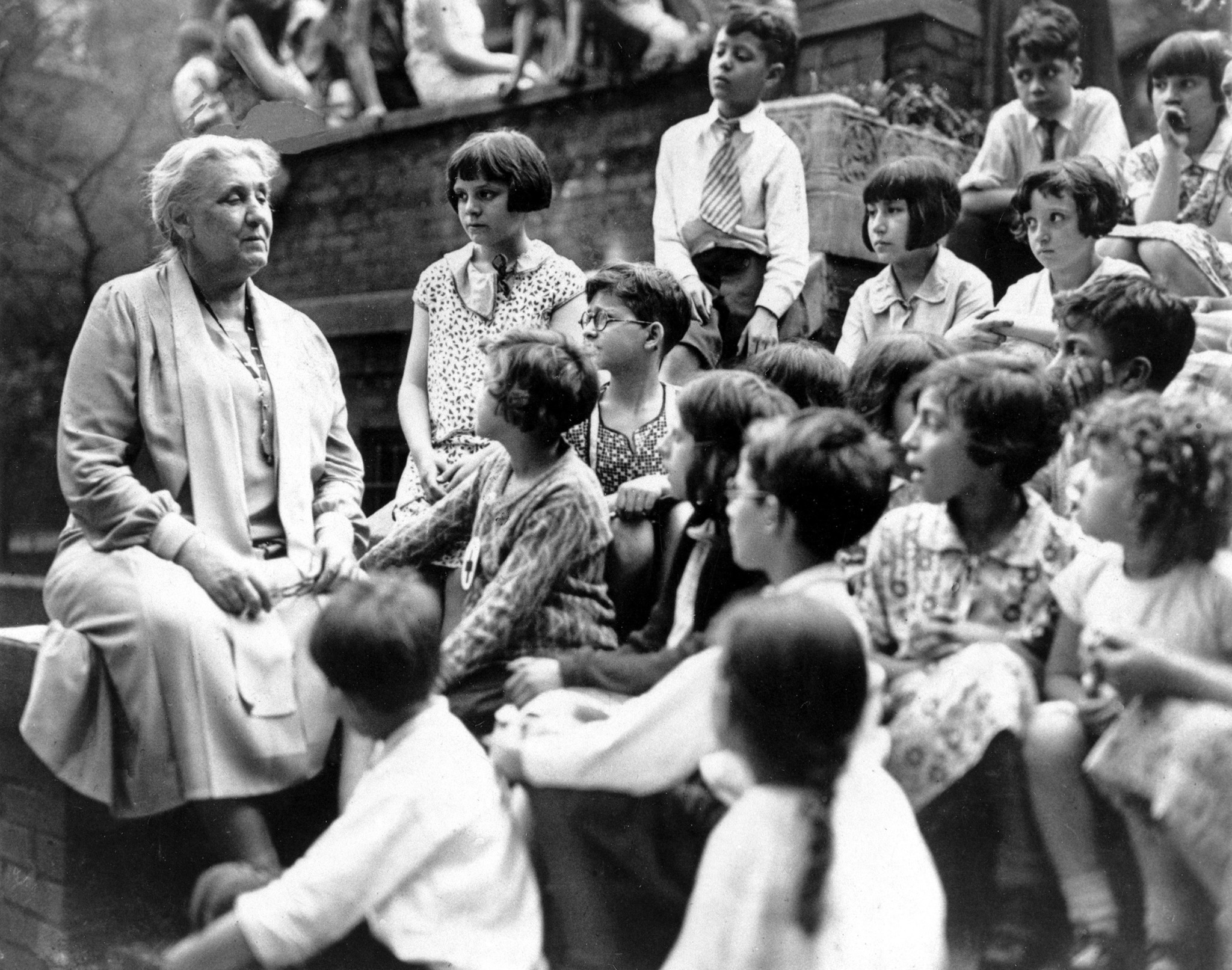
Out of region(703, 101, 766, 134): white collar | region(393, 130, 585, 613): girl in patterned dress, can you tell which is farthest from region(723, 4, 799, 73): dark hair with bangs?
region(393, 130, 585, 613): girl in patterned dress

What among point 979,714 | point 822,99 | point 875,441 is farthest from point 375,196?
point 979,714

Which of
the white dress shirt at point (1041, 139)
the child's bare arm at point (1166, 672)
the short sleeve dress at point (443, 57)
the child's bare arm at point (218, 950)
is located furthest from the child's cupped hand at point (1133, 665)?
the short sleeve dress at point (443, 57)

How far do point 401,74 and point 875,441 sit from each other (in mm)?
3642

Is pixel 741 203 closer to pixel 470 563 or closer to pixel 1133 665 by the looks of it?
pixel 470 563

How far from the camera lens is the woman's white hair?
9.34 feet

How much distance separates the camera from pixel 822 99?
14.6 ft

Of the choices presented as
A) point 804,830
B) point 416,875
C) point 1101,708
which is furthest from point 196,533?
point 1101,708

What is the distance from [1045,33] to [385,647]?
2747 millimetres

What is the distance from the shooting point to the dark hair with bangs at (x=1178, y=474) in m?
2.07

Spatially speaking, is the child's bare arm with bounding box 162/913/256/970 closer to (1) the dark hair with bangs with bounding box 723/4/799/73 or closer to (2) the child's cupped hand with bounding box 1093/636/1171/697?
(2) the child's cupped hand with bounding box 1093/636/1171/697

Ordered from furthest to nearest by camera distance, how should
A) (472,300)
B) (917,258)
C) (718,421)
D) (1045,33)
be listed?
(1045,33) → (917,258) → (472,300) → (718,421)

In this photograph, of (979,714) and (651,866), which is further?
(651,866)

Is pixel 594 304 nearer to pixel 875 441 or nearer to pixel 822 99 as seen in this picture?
pixel 875 441

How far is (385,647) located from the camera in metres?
2.28
